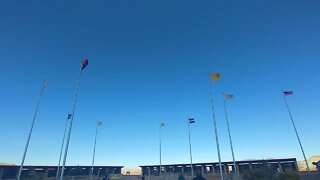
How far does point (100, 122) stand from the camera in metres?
53.0

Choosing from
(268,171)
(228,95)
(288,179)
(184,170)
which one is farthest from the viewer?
(184,170)

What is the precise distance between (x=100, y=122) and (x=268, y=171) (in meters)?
38.8

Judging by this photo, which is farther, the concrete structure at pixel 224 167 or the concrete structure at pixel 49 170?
the concrete structure at pixel 49 170

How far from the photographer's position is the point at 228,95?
3291cm

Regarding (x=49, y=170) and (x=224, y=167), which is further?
(x=49, y=170)

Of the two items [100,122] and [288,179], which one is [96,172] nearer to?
[100,122]

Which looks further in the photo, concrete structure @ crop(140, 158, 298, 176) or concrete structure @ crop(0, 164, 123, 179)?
concrete structure @ crop(0, 164, 123, 179)

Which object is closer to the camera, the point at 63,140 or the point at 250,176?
the point at 250,176

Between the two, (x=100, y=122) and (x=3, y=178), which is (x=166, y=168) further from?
(x=3, y=178)

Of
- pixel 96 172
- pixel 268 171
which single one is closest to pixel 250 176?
pixel 268 171

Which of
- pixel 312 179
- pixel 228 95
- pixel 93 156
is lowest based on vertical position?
pixel 312 179

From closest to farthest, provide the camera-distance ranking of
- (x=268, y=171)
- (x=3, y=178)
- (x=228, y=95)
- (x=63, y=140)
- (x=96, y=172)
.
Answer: (x=268, y=171)
(x=228, y=95)
(x=63, y=140)
(x=3, y=178)
(x=96, y=172)

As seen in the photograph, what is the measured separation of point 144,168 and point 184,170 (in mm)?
16476

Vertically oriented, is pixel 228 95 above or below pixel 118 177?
above
